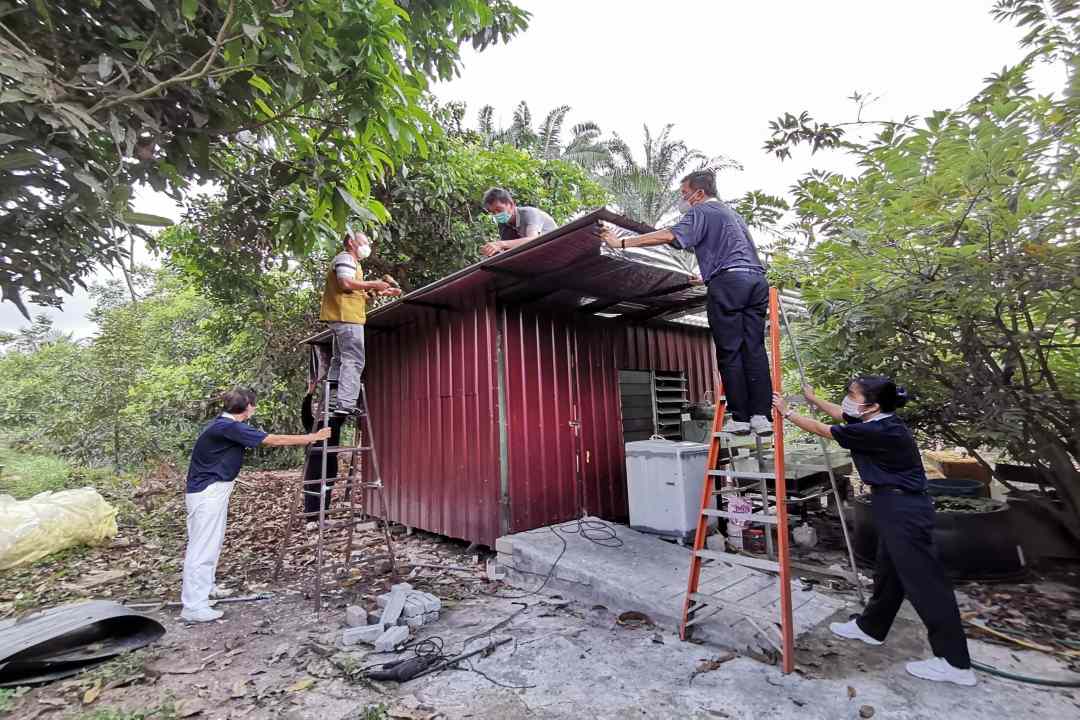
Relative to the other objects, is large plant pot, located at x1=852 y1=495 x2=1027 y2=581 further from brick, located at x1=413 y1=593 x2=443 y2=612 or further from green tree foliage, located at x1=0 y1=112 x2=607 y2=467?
green tree foliage, located at x1=0 y1=112 x2=607 y2=467

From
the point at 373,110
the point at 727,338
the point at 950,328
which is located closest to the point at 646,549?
the point at 727,338

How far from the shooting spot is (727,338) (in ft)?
11.1

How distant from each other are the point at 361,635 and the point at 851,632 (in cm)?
393

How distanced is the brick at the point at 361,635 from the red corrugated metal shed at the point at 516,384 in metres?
2.04

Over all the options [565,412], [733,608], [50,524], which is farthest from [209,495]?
[733,608]

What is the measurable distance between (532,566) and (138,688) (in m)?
Result: 3.28

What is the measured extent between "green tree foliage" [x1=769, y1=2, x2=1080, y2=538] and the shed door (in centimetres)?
309

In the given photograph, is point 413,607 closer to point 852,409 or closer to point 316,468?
point 316,468

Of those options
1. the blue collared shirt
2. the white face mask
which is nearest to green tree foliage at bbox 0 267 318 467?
the blue collared shirt

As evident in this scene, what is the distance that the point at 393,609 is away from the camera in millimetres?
4199

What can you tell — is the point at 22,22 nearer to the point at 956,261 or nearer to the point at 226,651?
the point at 226,651

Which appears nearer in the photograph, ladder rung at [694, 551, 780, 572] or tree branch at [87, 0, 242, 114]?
tree branch at [87, 0, 242, 114]

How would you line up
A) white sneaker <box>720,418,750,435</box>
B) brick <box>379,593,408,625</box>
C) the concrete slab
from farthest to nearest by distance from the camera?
1. brick <box>379,593,408,625</box>
2. the concrete slab
3. white sneaker <box>720,418,750,435</box>

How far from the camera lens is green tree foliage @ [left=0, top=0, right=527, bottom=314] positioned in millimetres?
2535
